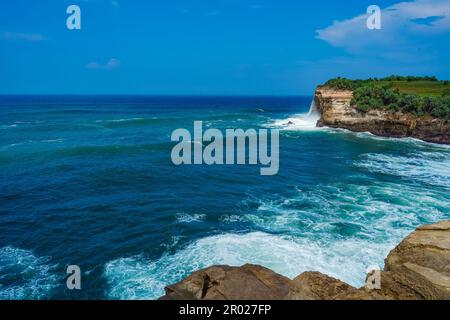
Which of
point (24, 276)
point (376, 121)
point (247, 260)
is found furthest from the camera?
point (376, 121)

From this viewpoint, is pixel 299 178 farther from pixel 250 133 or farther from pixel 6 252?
pixel 250 133

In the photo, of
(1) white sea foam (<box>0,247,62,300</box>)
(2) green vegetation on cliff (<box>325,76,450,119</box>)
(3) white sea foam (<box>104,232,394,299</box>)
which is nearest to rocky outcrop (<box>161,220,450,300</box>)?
(3) white sea foam (<box>104,232,394,299</box>)

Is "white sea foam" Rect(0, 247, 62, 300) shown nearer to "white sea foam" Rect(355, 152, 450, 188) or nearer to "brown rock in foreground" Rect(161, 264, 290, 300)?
"brown rock in foreground" Rect(161, 264, 290, 300)

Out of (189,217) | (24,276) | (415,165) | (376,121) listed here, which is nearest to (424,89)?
(376,121)

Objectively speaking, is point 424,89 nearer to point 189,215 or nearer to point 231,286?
point 189,215

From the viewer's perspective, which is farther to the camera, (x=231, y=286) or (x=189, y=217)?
(x=189, y=217)

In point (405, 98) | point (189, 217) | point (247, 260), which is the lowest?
point (247, 260)

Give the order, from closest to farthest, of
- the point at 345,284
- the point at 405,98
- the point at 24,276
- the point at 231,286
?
the point at 345,284
the point at 231,286
the point at 24,276
the point at 405,98

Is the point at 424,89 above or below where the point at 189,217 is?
above
